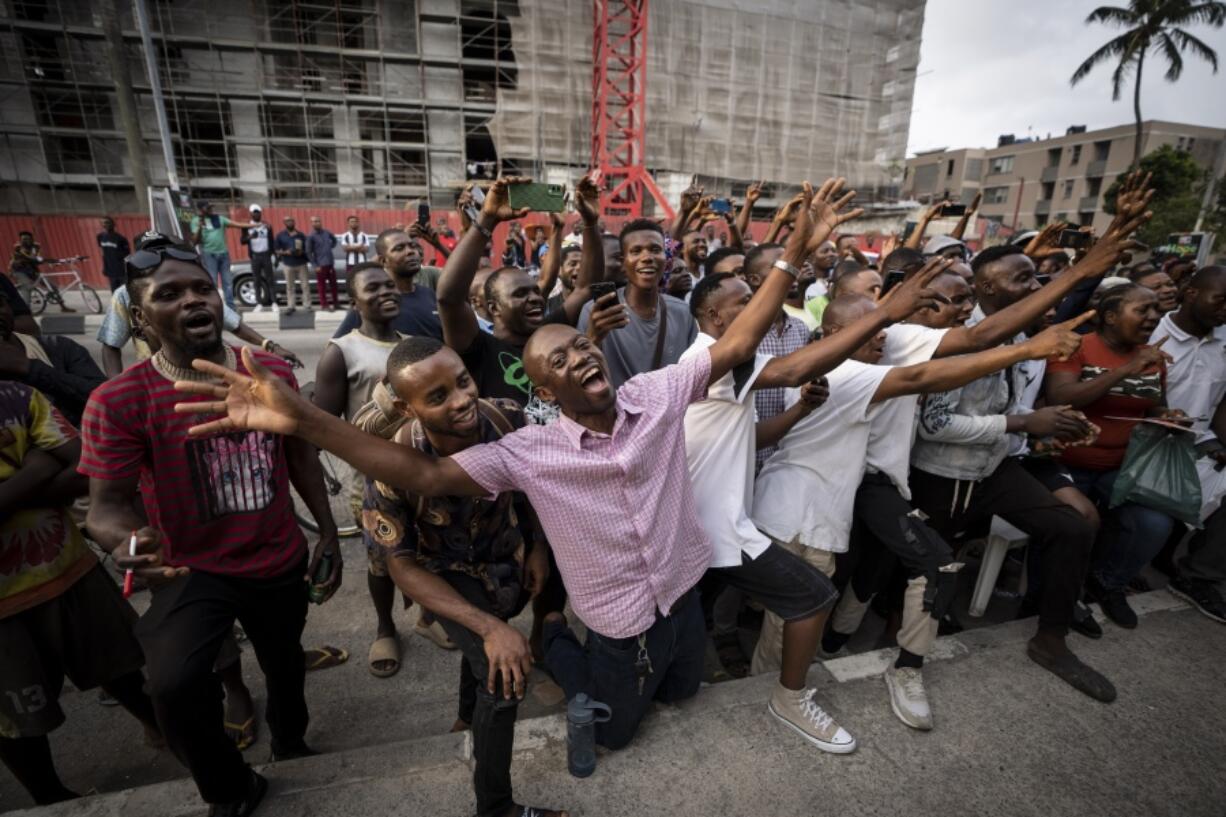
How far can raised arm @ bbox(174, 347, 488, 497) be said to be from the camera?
168 cm

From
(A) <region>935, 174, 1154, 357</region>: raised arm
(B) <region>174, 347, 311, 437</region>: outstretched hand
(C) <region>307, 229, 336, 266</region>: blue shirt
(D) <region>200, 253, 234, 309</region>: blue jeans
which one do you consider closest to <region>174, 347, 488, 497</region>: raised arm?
(B) <region>174, 347, 311, 437</region>: outstretched hand

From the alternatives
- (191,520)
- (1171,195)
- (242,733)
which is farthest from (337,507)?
(1171,195)

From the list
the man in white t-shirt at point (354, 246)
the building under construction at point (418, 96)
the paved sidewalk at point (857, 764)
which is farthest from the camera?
the building under construction at point (418, 96)

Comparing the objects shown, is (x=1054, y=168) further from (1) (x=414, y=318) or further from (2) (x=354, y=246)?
(1) (x=414, y=318)

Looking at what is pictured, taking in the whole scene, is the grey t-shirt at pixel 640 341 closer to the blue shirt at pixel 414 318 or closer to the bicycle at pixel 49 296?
the blue shirt at pixel 414 318

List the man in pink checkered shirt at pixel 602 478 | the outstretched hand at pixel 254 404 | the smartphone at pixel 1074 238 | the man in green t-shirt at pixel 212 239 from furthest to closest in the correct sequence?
the man in green t-shirt at pixel 212 239 → the smartphone at pixel 1074 238 → the man in pink checkered shirt at pixel 602 478 → the outstretched hand at pixel 254 404

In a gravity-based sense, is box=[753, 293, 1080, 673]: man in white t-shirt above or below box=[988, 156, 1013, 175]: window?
below

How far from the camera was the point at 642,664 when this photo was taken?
7.32 feet

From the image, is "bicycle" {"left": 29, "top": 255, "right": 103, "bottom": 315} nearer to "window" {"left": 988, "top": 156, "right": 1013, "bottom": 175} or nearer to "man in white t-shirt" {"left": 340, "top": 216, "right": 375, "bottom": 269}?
"man in white t-shirt" {"left": 340, "top": 216, "right": 375, "bottom": 269}

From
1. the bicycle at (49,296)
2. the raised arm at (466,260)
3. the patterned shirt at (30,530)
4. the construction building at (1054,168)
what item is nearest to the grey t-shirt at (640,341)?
the raised arm at (466,260)

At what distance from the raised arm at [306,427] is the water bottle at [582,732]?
895mm

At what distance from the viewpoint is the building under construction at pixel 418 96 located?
17812 millimetres

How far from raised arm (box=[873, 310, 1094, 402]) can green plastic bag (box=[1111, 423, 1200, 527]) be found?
163cm

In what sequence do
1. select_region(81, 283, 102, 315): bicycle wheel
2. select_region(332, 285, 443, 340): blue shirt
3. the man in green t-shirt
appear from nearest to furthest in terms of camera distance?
select_region(332, 285, 443, 340): blue shirt
the man in green t-shirt
select_region(81, 283, 102, 315): bicycle wheel
